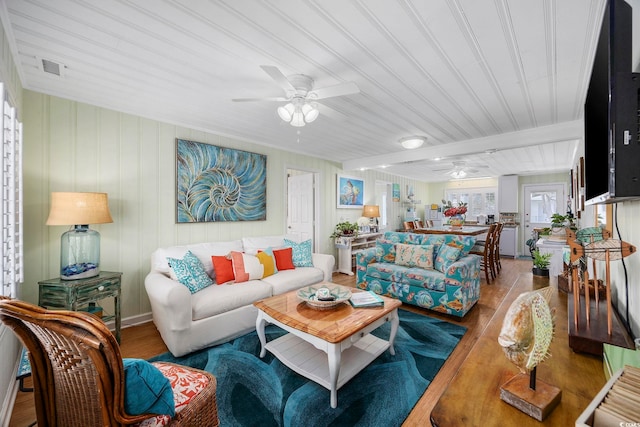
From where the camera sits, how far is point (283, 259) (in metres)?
3.56

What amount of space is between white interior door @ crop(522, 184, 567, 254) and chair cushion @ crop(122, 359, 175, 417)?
899 cm

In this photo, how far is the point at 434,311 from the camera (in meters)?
3.29

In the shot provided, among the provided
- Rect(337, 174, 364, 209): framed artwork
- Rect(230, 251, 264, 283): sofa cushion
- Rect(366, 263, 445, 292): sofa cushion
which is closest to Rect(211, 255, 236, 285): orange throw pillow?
Rect(230, 251, 264, 283): sofa cushion

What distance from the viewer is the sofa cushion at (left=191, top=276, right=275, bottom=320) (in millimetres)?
2424

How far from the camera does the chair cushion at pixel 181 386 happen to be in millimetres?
1101

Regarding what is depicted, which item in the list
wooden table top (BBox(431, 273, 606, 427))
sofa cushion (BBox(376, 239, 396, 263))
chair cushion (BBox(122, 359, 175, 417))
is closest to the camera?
wooden table top (BBox(431, 273, 606, 427))

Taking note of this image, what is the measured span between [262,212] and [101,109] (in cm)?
225

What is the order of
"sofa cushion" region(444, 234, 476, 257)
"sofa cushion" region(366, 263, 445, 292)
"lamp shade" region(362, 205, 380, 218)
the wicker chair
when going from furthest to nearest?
1. "lamp shade" region(362, 205, 380, 218)
2. "sofa cushion" region(444, 234, 476, 257)
3. "sofa cushion" region(366, 263, 445, 292)
4. the wicker chair

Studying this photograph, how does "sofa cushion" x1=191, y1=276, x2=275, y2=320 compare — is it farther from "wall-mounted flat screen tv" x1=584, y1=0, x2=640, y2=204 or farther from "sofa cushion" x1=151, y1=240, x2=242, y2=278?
"wall-mounted flat screen tv" x1=584, y1=0, x2=640, y2=204

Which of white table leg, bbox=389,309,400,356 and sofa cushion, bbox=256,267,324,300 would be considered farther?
sofa cushion, bbox=256,267,324,300

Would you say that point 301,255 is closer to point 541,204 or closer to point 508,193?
point 508,193

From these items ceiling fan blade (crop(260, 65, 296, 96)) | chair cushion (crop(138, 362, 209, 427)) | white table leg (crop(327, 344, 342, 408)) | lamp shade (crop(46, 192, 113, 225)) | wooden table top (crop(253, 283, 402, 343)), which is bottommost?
white table leg (crop(327, 344, 342, 408))

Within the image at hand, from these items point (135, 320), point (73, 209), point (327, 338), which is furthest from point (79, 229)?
point (327, 338)

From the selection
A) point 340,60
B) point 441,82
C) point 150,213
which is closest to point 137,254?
point 150,213
